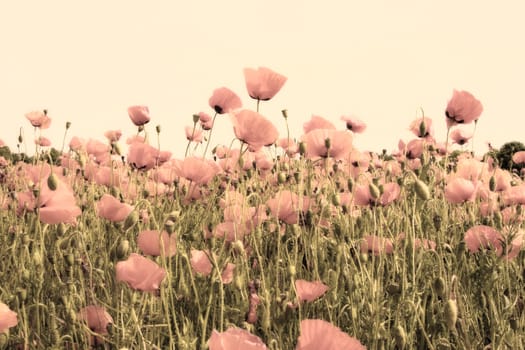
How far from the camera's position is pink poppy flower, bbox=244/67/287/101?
209 centimetres

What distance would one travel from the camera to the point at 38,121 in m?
3.65

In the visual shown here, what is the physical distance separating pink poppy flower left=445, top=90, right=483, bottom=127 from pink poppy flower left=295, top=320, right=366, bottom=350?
1.56 metres

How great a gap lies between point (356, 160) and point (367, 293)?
120 cm

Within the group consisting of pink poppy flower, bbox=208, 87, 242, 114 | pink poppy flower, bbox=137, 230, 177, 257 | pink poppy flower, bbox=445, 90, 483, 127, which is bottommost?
pink poppy flower, bbox=137, 230, 177, 257

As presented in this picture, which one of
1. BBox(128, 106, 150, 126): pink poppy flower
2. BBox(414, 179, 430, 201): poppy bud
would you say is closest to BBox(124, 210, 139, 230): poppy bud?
BBox(414, 179, 430, 201): poppy bud

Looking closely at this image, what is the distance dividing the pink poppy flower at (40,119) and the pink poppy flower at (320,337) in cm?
317

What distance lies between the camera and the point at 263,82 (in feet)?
6.93

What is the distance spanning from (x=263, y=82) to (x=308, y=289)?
2.65 feet

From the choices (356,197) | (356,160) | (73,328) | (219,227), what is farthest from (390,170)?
(73,328)

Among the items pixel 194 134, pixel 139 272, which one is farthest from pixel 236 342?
pixel 194 134

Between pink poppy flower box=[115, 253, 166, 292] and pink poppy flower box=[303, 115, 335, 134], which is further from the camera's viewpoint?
pink poppy flower box=[303, 115, 335, 134]

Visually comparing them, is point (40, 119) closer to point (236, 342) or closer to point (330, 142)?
point (330, 142)

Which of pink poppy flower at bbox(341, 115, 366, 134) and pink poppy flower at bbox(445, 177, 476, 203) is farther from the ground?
pink poppy flower at bbox(341, 115, 366, 134)

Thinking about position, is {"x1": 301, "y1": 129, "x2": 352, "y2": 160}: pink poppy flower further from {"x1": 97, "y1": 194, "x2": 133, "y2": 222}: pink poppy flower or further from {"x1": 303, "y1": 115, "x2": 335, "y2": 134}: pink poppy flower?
{"x1": 97, "y1": 194, "x2": 133, "y2": 222}: pink poppy flower
